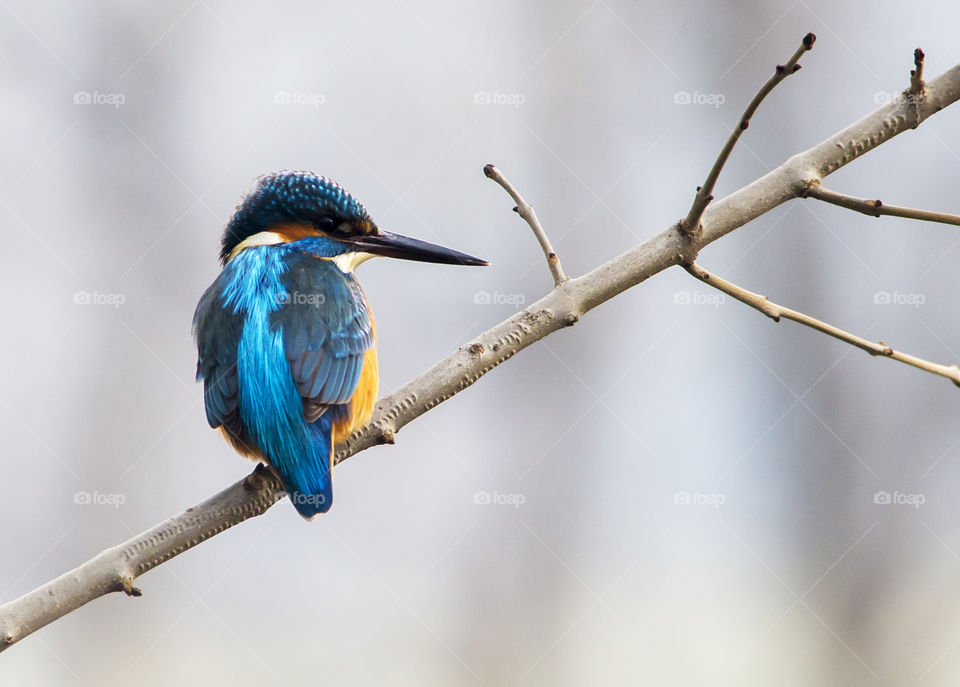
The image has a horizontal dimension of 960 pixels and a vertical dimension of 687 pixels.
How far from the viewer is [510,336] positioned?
6.40 feet

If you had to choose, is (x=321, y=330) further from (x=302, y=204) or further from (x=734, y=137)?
(x=734, y=137)

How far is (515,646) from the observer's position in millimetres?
6473

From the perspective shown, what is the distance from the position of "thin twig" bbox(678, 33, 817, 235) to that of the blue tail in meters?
1.02

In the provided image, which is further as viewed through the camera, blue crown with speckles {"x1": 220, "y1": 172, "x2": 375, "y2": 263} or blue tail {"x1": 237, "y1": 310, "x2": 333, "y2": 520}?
blue crown with speckles {"x1": 220, "y1": 172, "x2": 375, "y2": 263}

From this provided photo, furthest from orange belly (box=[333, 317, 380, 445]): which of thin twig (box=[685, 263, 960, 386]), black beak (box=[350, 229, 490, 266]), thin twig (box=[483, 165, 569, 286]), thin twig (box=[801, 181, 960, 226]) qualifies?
thin twig (box=[801, 181, 960, 226])

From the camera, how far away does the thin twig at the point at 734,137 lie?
1534mm

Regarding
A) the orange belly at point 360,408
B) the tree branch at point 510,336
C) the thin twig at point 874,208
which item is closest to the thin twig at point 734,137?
the tree branch at point 510,336

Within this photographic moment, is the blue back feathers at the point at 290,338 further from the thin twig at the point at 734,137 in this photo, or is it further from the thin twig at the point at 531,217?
the thin twig at the point at 734,137

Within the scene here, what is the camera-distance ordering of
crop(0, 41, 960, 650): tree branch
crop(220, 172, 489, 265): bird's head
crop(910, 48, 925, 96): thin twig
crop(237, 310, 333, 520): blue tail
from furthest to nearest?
crop(220, 172, 489, 265): bird's head, crop(237, 310, 333, 520): blue tail, crop(0, 41, 960, 650): tree branch, crop(910, 48, 925, 96): thin twig

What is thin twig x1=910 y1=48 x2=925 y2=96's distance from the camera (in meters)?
1.64

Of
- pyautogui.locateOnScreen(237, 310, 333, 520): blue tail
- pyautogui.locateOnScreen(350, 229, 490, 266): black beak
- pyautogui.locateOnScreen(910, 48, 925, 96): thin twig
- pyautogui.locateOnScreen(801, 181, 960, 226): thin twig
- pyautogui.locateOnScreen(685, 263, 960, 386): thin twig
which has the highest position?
pyautogui.locateOnScreen(910, 48, 925, 96): thin twig

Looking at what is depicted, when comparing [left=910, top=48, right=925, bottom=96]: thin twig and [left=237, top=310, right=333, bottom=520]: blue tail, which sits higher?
[left=910, top=48, right=925, bottom=96]: thin twig

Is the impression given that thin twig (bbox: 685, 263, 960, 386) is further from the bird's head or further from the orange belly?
the bird's head

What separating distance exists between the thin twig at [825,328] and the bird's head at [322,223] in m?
1.02
